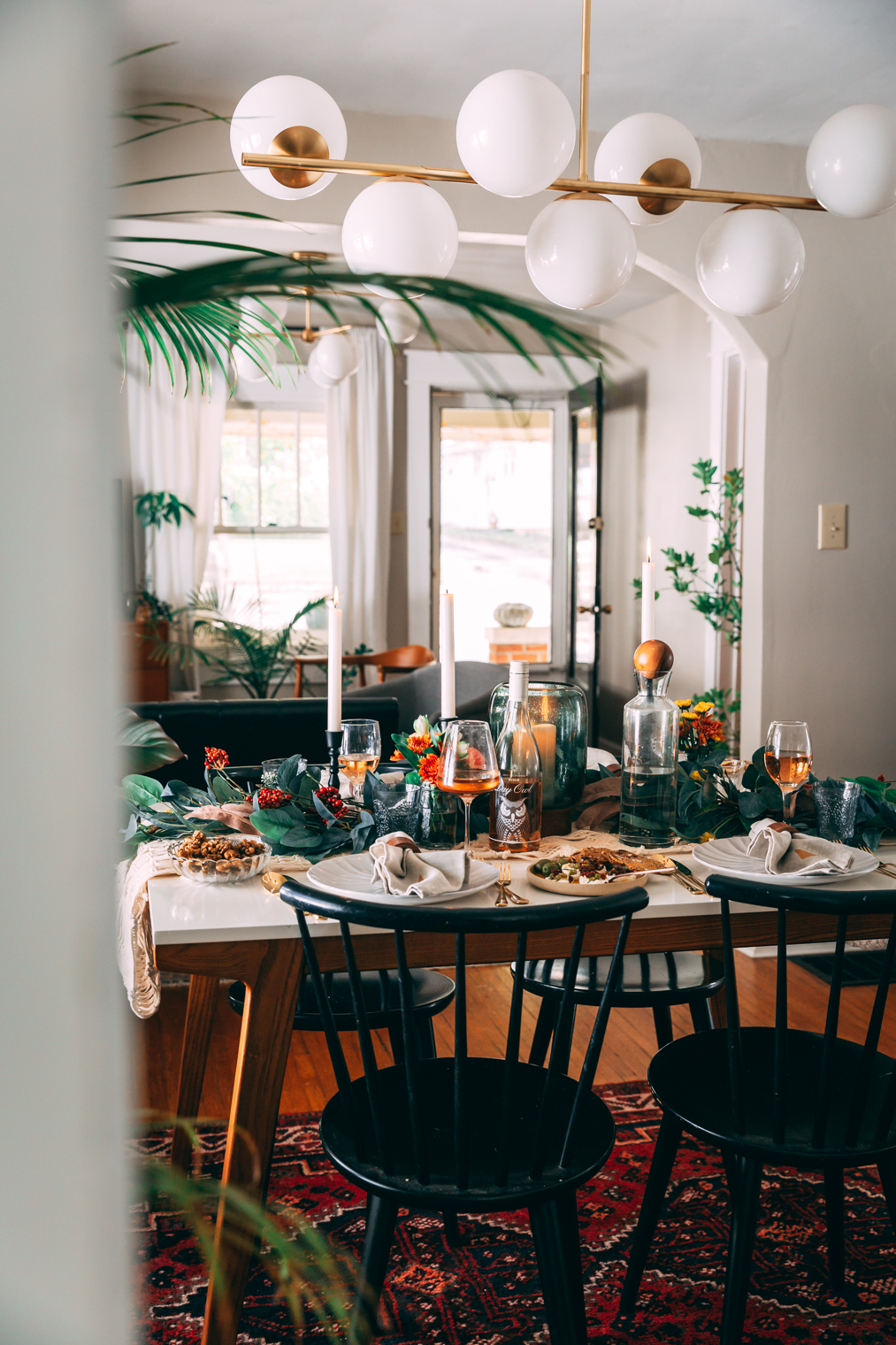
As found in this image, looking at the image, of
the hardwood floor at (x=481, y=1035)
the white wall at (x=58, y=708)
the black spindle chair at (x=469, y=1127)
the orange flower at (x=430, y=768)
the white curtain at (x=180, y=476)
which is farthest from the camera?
the white curtain at (x=180, y=476)

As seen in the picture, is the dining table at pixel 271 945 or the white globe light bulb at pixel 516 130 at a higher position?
the white globe light bulb at pixel 516 130

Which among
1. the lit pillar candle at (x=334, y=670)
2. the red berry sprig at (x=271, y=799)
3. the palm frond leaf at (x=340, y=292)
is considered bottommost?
the red berry sprig at (x=271, y=799)

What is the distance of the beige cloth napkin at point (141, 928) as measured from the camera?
5.09 ft

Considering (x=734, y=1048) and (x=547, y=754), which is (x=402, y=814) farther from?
(x=734, y=1048)

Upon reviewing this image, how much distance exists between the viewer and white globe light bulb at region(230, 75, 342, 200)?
168 cm

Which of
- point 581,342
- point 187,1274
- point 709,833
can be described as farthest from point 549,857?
point 581,342

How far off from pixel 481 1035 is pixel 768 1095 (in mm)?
1350

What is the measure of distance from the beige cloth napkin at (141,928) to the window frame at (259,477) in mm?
4588

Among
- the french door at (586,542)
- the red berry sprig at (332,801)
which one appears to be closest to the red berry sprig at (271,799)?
the red berry sprig at (332,801)

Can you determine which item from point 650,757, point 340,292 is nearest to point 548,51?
point 650,757

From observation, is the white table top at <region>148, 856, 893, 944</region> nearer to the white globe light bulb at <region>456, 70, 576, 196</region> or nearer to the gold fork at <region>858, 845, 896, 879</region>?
the gold fork at <region>858, 845, 896, 879</region>

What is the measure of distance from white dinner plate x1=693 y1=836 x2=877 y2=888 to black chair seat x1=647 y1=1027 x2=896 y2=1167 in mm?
226

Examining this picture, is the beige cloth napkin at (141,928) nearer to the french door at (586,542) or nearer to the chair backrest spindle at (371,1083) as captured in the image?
the chair backrest spindle at (371,1083)

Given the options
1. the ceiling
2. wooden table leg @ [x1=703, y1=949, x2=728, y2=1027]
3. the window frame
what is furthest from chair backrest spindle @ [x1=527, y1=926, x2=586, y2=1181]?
the window frame
